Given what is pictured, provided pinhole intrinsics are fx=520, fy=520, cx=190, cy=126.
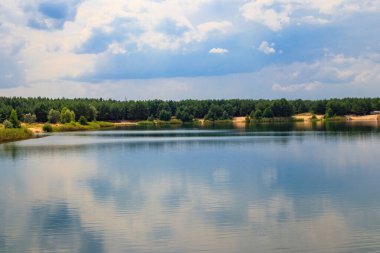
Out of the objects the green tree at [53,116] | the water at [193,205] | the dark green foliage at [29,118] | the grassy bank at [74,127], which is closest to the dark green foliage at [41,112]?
Answer: the dark green foliage at [29,118]

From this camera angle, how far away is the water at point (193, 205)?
22.2 meters

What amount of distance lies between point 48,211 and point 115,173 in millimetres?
16476

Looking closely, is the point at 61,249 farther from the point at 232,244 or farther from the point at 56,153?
the point at 56,153

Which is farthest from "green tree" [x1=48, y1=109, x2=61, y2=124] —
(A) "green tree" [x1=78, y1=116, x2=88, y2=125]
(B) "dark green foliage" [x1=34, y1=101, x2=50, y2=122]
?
(B) "dark green foliage" [x1=34, y1=101, x2=50, y2=122]

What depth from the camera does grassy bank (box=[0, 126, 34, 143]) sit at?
88812 millimetres

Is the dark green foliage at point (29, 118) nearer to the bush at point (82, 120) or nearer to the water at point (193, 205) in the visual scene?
the bush at point (82, 120)

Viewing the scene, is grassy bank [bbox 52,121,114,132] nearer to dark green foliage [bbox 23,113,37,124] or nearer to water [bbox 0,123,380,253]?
dark green foliage [bbox 23,113,37,124]

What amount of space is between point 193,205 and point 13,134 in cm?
7156

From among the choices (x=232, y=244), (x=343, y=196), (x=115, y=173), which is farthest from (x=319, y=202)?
(x=115, y=173)

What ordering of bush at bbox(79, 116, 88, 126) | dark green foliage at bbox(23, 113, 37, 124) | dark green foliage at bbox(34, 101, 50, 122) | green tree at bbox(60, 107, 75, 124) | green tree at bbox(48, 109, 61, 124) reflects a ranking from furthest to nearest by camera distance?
1. dark green foliage at bbox(34, 101, 50, 122)
2. dark green foliage at bbox(23, 113, 37, 124)
3. bush at bbox(79, 116, 88, 126)
4. green tree at bbox(48, 109, 61, 124)
5. green tree at bbox(60, 107, 75, 124)

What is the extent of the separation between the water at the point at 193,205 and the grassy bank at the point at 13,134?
3692 centimetres

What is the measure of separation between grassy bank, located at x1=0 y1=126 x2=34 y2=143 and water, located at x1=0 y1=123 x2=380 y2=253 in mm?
36920

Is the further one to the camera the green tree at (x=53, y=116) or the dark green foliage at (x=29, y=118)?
the dark green foliage at (x=29, y=118)

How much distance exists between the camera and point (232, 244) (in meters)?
21.8
